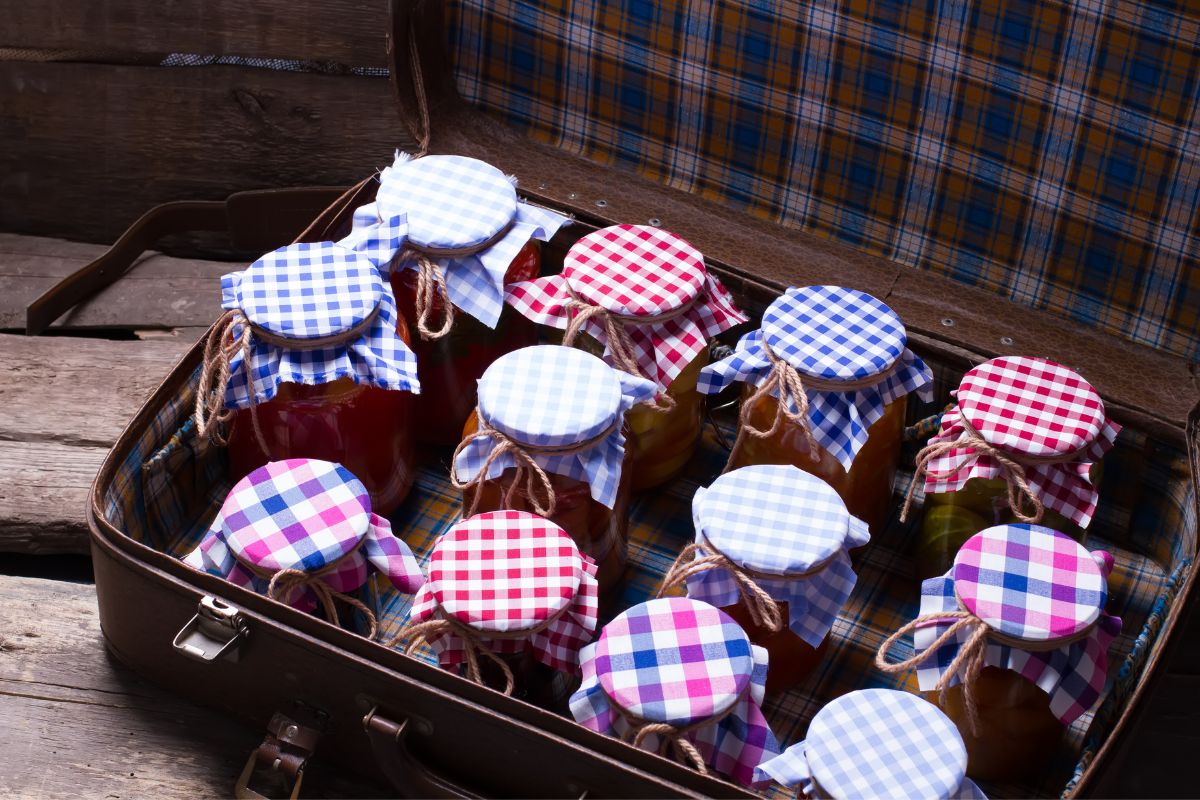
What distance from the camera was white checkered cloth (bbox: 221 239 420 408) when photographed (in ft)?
3.37

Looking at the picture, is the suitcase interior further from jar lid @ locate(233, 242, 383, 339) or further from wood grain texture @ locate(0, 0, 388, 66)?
wood grain texture @ locate(0, 0, 388, 66)

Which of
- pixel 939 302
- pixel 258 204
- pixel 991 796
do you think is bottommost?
pixel 991 796

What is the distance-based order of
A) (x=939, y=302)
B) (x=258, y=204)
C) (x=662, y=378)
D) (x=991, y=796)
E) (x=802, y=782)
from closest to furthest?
(x=802, y=782)
(x=991, y=796)
(x=662, y=378)
(x=939, y=302)
(x=258, y=204)

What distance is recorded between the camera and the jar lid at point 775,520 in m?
0.94

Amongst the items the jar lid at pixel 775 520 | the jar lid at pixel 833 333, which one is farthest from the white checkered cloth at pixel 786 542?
the jar lid at pixel 833 333

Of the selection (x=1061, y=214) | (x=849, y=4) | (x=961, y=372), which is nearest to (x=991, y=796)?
(x=961, y=372)

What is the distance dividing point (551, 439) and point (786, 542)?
0.18 metres

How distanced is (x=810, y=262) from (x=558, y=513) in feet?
1.22

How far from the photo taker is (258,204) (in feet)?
5.03

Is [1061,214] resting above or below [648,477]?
above

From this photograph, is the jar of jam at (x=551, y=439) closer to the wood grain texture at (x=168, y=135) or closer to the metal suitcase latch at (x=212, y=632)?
the metal suitcase latch at (x=212, y=632)

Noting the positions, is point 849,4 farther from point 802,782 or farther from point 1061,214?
→ point 802,782

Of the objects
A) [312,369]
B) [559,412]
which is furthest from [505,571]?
[312,369]

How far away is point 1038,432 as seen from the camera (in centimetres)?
101
